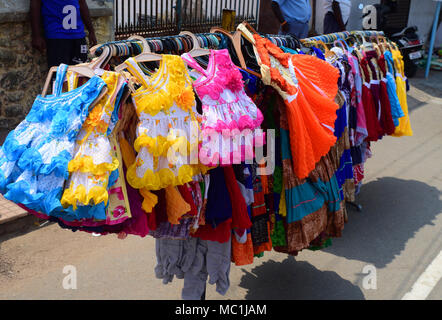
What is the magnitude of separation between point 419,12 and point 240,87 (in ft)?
42.5

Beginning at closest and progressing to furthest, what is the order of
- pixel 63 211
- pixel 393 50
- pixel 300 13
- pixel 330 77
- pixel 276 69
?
1. pixel 63 211
2. pixel 276 69
3. pixel 330 77
4. pixel 393 50
5. pixel 300 13

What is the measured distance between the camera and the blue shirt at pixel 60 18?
5570 millimetres

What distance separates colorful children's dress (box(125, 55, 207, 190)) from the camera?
235 centimetres

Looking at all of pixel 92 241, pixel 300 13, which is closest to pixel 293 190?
pixel 92 241

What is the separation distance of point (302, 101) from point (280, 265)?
170 cm

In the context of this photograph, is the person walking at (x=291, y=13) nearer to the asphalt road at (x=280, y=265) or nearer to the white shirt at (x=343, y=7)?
the white shirt at (x=343, y=7)

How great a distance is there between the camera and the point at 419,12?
13.8m

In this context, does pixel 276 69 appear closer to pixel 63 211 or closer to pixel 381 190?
pixel 63 211

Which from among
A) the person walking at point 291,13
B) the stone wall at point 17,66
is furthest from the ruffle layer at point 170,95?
the person walking at point 291,13

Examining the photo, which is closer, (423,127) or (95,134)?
(95,134)

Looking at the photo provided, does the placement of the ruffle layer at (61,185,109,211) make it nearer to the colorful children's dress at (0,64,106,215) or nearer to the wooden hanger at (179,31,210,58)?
the colorful children's dress at (0,64,106,215)

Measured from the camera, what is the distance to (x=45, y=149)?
2.21m

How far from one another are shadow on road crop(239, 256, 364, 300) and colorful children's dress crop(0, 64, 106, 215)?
2.05 metres

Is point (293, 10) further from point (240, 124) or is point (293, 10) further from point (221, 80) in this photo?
point (240, 124)
